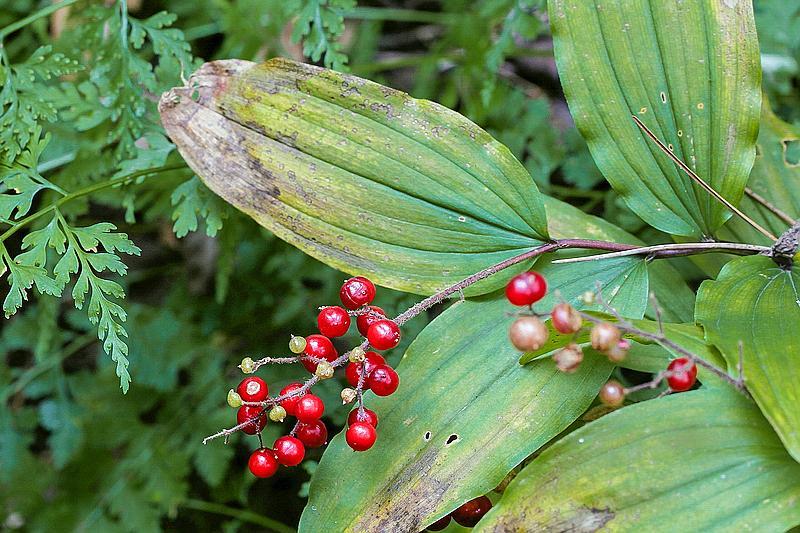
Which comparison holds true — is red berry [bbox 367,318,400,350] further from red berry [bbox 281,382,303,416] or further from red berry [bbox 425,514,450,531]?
red berry [bbox 425,514,450,531]

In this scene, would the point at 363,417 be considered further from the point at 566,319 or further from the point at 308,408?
the point at 566,319

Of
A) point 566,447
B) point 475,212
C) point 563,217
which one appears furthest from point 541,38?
point 566,447

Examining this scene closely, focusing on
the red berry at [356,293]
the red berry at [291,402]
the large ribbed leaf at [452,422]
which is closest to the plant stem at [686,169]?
the large ribbed leaf at [452,422]

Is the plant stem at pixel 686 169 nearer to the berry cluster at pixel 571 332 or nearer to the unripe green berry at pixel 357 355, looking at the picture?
the berry cluster at pixel 571 332

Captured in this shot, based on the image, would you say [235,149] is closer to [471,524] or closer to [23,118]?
[23,118]

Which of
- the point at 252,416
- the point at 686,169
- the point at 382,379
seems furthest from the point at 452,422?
the point at 686,169
